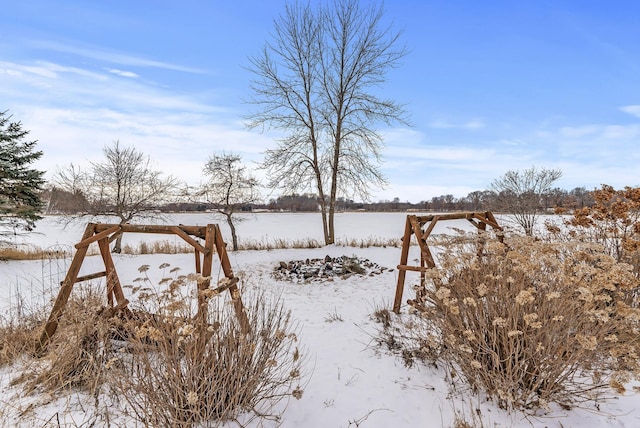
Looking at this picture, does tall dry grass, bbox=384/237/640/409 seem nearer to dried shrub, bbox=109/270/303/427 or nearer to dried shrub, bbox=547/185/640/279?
dried shrub, bbox=109/270/303/427

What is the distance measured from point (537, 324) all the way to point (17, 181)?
13521 millimetres

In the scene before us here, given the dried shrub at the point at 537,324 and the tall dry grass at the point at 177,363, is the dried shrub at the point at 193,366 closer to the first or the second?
the tall dry grass at the point at 177,363

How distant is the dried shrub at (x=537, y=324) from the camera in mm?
2068

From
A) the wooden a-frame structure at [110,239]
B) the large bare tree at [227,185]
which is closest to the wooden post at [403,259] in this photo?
the wooden a-frame structure at [110,239]

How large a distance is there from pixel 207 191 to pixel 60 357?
32.3 feet

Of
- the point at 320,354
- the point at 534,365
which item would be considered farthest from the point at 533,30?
the point at 320,354

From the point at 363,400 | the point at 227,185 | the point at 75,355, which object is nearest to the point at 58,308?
the point at 75,355

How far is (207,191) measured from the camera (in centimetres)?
1203

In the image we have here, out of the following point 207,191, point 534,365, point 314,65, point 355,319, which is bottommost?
point 355,319

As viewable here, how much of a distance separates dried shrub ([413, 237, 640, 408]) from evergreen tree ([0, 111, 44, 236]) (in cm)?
1239

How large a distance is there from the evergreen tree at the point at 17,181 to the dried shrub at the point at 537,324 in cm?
1239

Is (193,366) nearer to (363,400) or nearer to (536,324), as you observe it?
(363,400)

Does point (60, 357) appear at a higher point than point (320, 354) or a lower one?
higher

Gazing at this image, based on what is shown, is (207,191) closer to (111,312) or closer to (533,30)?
(111,312)
